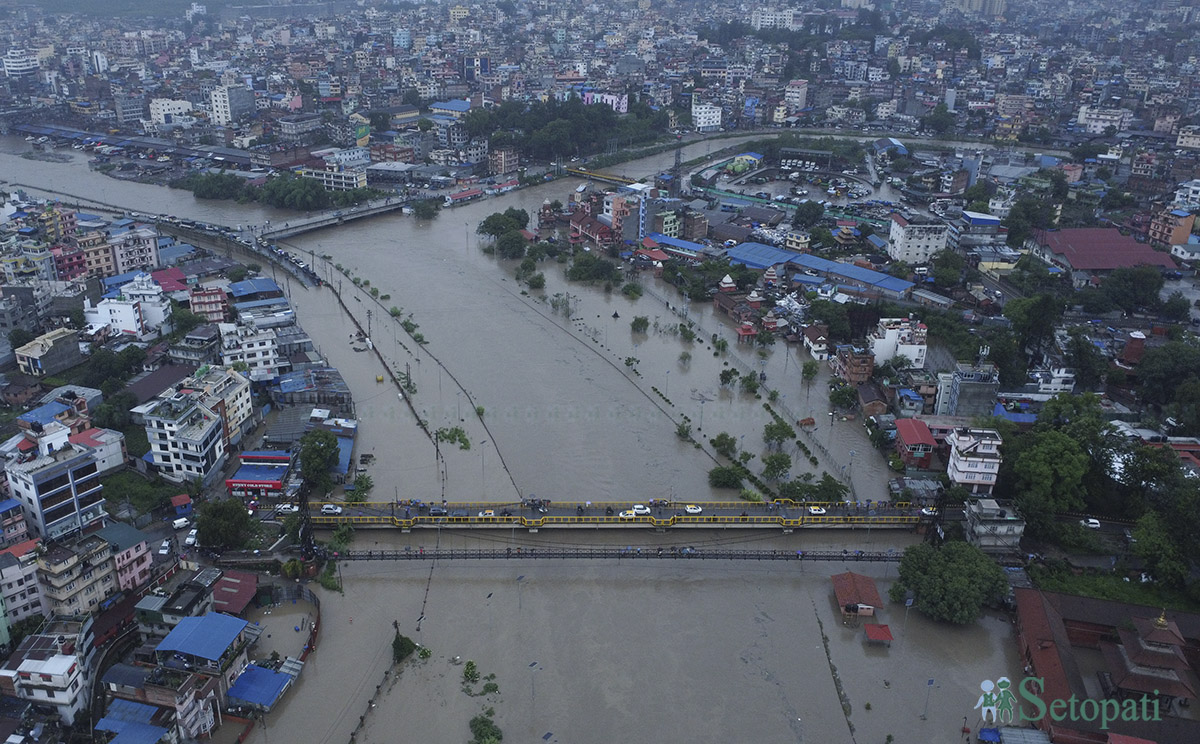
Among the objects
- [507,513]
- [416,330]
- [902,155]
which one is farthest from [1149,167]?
[507,513]

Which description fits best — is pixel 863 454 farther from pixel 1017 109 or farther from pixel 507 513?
pixel 1017 109

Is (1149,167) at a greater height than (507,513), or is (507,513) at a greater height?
(1149,167)

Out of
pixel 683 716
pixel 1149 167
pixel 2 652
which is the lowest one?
pixel 683 716

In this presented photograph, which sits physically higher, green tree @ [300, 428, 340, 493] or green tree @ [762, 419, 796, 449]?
green tree @ [300, 428, 340, 493]

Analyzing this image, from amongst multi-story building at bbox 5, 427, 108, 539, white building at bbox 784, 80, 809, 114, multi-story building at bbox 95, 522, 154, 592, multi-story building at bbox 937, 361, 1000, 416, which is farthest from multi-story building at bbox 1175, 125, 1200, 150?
multi-story building at bbox 5, 427, 108, 539

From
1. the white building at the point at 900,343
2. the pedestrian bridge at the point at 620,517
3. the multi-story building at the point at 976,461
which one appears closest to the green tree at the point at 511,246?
the white building at the point at 900,343

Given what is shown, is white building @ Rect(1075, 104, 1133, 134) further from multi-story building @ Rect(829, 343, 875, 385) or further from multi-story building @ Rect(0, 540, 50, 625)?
multi-story building @ Rect(0, 540, 50, 625)

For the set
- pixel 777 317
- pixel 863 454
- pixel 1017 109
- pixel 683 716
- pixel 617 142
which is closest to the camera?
pixel 683 716
